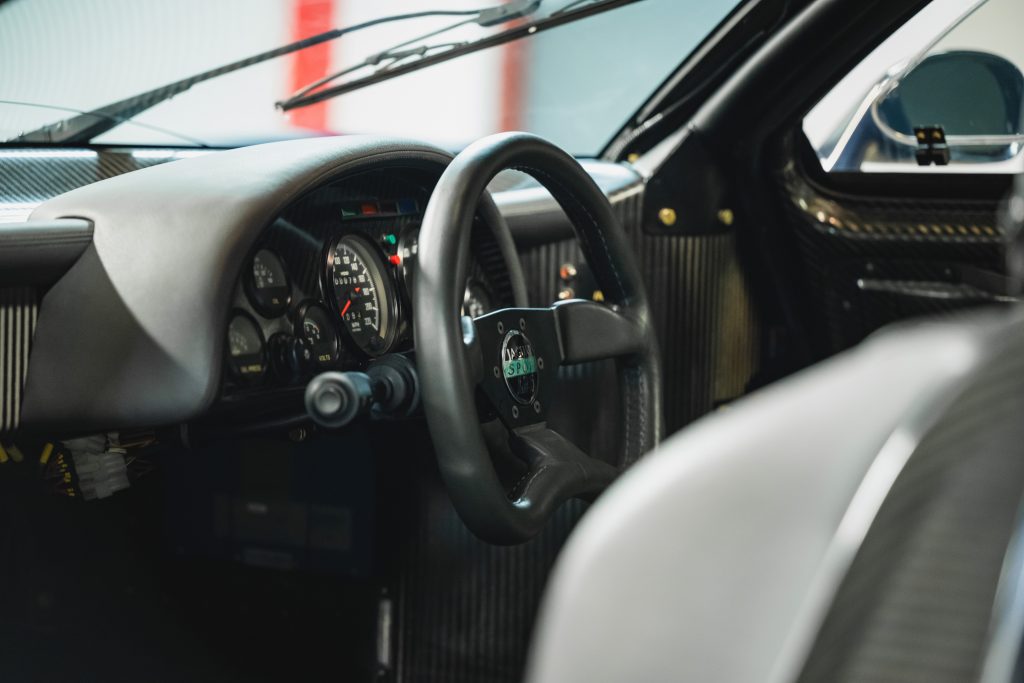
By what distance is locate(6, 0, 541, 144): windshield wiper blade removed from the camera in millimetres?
1743

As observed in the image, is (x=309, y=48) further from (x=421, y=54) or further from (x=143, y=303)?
(x=143, y=303)

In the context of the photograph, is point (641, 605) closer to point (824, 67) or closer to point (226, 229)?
point (226, 229)

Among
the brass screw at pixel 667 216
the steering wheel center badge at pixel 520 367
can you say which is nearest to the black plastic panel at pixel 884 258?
the brass screw at pixel 667 216

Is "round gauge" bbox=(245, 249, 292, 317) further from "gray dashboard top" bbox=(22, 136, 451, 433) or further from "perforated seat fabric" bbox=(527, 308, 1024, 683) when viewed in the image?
"perforated seat fabric" bbox=(527, 308, 1024, 683)

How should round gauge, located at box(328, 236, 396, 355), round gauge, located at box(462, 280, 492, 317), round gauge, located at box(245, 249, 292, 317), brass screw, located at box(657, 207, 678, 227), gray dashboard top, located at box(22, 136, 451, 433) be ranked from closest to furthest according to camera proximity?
gray dashboard top, located at box(22, 136, 451, 433), round gauge, located at box(245, 249, 292, 317), round gauge, located at box(328, 236, 396, 355), round gauge, located at box(462, 280, 492, 317), brass screw, located at box(657, 207, 678, 227)

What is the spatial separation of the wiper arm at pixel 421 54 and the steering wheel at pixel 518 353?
0.61 meters

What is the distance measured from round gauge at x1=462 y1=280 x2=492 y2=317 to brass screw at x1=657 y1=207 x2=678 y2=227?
2.11ft

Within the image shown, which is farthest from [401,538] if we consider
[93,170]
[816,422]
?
[816,422]

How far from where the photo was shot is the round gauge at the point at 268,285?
1483 millimetres

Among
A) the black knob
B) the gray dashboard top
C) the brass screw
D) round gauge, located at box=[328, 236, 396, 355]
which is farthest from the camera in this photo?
the brass screw

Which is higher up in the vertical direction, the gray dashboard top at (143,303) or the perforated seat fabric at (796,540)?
the perforated seat fabric at (796,540)

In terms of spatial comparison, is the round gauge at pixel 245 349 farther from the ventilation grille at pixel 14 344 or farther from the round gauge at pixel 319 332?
the ventilation grille at pixel 14 344

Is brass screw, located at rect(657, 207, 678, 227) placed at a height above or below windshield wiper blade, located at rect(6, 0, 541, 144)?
below

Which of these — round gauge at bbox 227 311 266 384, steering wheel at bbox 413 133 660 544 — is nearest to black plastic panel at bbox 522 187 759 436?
steering wheel at bbox 413 133 660 544
